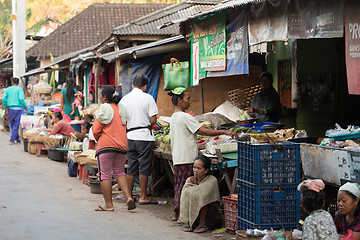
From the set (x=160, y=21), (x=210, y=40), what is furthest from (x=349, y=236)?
(x=160, y=21)

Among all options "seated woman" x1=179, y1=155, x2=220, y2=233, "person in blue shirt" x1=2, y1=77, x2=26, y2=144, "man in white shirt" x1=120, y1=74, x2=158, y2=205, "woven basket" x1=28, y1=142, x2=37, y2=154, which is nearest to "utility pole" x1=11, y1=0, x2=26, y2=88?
"person in blue shirt" x1=2, y1=77, x2=26, y2=144

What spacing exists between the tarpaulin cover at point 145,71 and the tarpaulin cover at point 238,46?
4511 millimetres

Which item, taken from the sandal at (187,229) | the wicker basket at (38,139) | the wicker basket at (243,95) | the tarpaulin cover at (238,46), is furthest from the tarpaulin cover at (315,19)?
the wicker basket at (38,139)

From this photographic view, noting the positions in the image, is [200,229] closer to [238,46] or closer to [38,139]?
[238,46]

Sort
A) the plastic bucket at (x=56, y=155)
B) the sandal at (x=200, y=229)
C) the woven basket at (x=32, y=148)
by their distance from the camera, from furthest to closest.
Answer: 1. the woven basket at (x=32, y=148)
2. the plastic bucket at (x=56, y=155)
3. the sandal at (x=200, y=229)

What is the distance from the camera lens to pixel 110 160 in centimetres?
894

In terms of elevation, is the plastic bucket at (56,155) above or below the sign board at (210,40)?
below

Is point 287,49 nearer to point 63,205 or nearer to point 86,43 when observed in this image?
point 63,205

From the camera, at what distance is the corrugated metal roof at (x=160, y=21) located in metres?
18.2

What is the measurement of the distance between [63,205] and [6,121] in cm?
1651

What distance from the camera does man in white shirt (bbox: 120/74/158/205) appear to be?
31.2ft

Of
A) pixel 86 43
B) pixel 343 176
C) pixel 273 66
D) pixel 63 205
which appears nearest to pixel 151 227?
pixel 63 205

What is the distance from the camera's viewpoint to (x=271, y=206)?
662cm

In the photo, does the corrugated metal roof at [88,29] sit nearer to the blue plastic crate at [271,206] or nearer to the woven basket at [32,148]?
the woven basket at [32,148]
